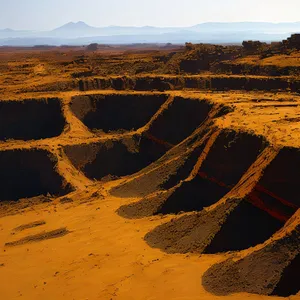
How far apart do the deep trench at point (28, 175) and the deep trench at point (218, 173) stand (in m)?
9.05

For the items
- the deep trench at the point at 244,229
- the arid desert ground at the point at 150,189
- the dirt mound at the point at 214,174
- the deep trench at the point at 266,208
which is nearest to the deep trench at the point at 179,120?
the arid desert ground at the point at 150,189

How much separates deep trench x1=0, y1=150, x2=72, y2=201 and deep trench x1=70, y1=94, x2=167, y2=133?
7012 mm

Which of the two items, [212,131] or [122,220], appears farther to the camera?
[212,131]

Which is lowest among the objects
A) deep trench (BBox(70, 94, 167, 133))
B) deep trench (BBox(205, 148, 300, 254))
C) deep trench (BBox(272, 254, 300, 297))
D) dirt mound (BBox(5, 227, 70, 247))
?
dirt mound (BBox(5, 227, 70, 247))

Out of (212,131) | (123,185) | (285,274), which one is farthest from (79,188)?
(285,274)

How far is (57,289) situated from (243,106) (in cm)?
1769

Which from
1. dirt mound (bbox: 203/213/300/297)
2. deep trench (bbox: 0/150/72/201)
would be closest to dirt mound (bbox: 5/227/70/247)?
deep trench (bbox: 0/150/72/201)

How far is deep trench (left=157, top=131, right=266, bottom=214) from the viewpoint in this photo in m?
20.1

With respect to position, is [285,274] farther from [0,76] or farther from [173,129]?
[0,76]

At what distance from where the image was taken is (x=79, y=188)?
87.9ft

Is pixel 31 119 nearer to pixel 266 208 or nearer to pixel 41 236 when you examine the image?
pixel 41 236

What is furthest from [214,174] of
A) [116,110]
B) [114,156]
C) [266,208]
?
[116,110]

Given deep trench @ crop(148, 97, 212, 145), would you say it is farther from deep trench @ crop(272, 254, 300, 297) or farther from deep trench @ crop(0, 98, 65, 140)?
deep trench @ crop(272, 254, 300, 297)

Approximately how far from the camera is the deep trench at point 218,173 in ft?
65.9
